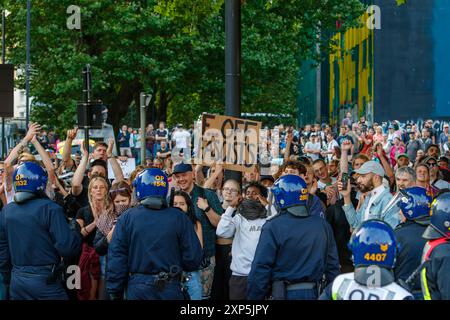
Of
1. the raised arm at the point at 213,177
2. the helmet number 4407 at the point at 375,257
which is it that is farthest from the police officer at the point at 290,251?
the raised arm at the point at 213,177

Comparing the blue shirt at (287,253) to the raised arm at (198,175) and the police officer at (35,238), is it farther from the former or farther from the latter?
the raised arm at (198,175)

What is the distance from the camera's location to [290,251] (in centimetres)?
680

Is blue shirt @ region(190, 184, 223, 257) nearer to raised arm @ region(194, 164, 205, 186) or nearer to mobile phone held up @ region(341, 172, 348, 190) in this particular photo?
raised arm @ region(194, 164, 205, 186)

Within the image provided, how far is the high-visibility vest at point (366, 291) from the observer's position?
15.3 feet

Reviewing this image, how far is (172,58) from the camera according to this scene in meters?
32.0

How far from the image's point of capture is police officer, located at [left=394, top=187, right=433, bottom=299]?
261 inches

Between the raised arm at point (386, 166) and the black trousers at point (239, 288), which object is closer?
the black trousers at point (239, 288)

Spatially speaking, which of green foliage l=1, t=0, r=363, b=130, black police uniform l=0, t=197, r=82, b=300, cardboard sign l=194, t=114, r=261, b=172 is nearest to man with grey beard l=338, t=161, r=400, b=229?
cardboard sign l=194, t=114, r=261, b=172

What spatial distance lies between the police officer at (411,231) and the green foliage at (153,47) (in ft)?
73.3

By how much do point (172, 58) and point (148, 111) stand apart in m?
7.59

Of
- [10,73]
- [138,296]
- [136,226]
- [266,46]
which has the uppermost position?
[266,46]

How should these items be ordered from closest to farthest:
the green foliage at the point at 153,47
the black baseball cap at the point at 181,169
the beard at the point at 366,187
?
the black baseball cap at the point at 181,169 → the beard at the point at 366,187 → the green foliage at the point at 153,47
